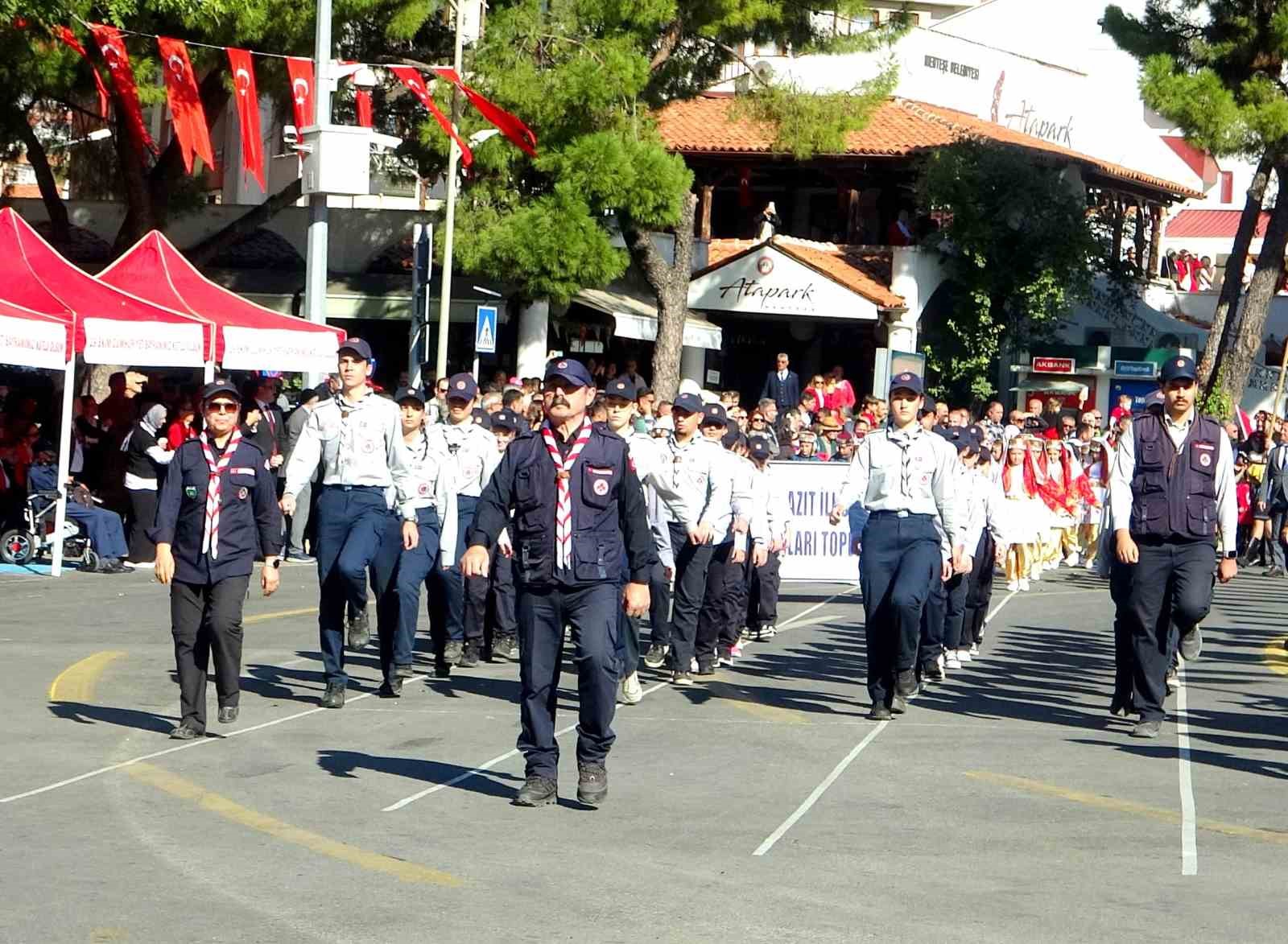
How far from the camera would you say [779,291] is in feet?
130

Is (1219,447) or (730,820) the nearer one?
(730,820)

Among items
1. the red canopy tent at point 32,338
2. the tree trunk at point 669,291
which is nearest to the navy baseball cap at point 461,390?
the red canopy tent at point 32,338

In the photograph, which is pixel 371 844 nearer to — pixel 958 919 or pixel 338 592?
pixel 958 919

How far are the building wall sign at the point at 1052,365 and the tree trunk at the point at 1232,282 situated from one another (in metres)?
2.47

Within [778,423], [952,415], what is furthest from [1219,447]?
[778,423]

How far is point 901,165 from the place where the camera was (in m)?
40.4

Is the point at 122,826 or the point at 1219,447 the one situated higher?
the point at 1219,447

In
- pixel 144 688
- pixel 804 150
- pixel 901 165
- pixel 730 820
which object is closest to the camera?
pixel 730 820

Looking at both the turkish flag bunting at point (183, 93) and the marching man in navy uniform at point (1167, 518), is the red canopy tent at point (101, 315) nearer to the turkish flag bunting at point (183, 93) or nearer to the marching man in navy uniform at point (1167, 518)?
the turkish flag bunting at point (183, 93)

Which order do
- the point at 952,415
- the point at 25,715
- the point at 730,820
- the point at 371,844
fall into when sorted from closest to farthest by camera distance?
1. the point at 371,844
2. the point at 730,820
3. the point at 25,715
4. the point at 952,415

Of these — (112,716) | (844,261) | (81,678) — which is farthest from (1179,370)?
(844,261)

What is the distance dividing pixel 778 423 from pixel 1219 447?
13568mm

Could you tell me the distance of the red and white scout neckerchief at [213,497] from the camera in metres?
10.4

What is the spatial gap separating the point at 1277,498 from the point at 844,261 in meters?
16.6
